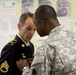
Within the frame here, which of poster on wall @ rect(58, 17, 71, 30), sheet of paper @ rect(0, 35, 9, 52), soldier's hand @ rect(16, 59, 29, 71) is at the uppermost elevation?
poster on wall @ rect(58, 17, 71, 30)

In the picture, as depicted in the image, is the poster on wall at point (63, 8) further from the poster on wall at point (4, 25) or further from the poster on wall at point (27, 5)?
the poster on wall at point (4, 25)

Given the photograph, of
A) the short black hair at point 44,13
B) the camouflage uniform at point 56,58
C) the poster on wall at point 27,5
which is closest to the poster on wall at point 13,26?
the poster on wall at point 27,5

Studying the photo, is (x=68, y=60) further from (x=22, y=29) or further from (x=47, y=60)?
(x=22, y=29)

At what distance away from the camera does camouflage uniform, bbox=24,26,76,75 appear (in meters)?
1.38

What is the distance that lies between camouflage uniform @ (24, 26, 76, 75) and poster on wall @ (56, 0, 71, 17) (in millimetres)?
Result: 1136

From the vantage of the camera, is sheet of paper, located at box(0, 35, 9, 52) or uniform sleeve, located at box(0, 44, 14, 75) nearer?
uniform sleeve, located at box(0, 44, 14, 75)

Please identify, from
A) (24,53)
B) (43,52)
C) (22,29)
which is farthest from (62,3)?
(43,52)

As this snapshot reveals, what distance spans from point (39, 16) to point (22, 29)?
1.75ft

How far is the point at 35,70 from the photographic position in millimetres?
1430

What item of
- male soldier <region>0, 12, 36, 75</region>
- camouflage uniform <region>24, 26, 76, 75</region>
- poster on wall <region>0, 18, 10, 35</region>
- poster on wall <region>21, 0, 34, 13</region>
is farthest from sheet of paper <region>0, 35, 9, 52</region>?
camouflage uniform <region>24, 26, 76, 75</region>

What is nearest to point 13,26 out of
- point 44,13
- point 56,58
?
point 44,13

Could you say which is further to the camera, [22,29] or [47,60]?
[22,29]

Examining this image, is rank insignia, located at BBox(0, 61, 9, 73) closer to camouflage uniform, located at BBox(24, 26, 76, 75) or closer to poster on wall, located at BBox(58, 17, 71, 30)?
camouflage uniform, located at BBox(24, 26, 76, 75)

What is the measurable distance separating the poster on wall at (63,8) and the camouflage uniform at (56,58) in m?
1.14
